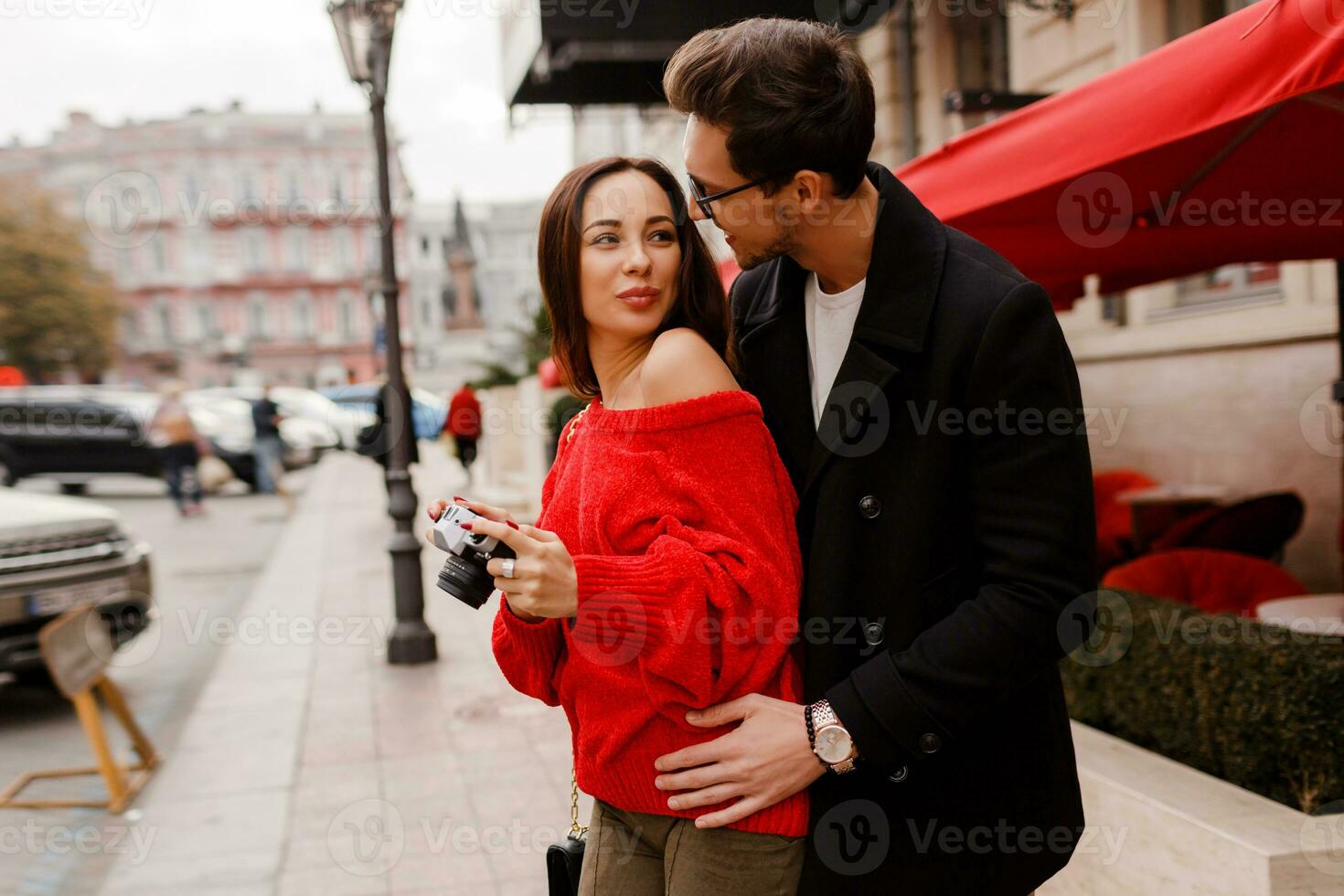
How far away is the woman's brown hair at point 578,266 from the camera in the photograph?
6.23 feet

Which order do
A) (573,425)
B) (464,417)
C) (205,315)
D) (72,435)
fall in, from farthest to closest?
1. (205,315)
2. (72,435)
3. (464,417)
4. (573,425)

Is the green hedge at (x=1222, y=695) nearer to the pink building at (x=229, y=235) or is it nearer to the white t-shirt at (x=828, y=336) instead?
the white t-shirt at (x=828, y=336)

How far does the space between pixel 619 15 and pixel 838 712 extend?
10304 mm

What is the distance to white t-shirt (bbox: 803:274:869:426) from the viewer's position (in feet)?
6.07

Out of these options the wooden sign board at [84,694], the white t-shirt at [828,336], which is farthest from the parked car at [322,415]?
the white t-shirt at [828,336]

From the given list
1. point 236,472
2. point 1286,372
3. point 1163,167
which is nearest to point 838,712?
point 1163,167

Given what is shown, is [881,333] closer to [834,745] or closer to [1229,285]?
[834,745]

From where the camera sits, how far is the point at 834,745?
64.6 inches

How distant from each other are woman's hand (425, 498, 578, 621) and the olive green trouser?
44cm

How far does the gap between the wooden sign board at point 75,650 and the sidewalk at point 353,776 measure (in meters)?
0.68

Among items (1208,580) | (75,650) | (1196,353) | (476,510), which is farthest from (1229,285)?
(476,510)

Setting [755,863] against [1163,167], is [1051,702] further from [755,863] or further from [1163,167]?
[1163,167]

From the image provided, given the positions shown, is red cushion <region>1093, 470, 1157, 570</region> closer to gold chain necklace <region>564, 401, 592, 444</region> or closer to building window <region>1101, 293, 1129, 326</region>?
building window <region>1101, 293, 1129, 326</region>

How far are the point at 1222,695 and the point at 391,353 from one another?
5.97 meters
